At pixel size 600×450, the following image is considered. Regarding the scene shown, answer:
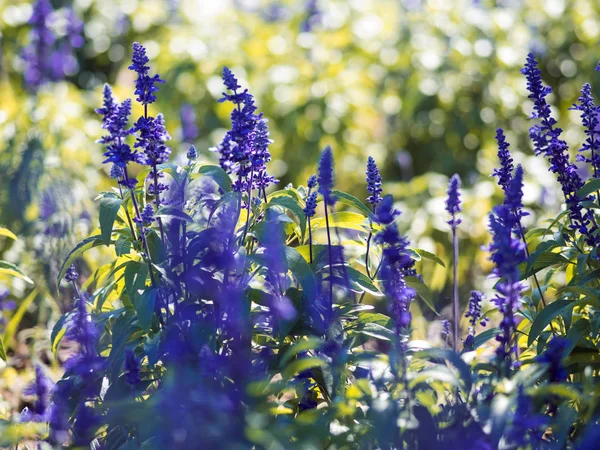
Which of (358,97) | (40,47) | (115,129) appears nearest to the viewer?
(115,129)

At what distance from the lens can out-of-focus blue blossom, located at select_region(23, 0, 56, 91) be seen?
20.6 ft

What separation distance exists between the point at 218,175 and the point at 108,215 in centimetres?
39

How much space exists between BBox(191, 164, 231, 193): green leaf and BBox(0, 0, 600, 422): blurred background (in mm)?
2956

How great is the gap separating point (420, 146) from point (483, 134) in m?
0.66

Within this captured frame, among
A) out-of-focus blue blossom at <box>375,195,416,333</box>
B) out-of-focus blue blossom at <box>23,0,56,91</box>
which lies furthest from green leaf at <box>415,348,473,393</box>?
out-of-focus blue blossom at <box>23,0,56,91</box>

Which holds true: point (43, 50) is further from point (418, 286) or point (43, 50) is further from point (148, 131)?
point (418, 286)

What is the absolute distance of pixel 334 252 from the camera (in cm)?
273

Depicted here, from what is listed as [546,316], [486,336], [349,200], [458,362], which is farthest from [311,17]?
[458,362]

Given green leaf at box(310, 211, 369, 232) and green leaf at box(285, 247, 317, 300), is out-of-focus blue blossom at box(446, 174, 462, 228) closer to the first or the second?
green leaf at box(310, 211, 369, 232)

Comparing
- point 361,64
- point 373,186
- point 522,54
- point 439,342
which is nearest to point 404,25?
point 361,64

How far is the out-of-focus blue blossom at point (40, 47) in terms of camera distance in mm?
6273

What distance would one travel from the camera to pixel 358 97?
7.33 meters

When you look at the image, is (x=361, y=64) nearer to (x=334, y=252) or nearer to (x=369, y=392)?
(x=334, y=252)

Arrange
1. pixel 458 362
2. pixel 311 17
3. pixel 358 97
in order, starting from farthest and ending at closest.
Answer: pixel 311 17 → pixel 358 97 → pixel 458 362
